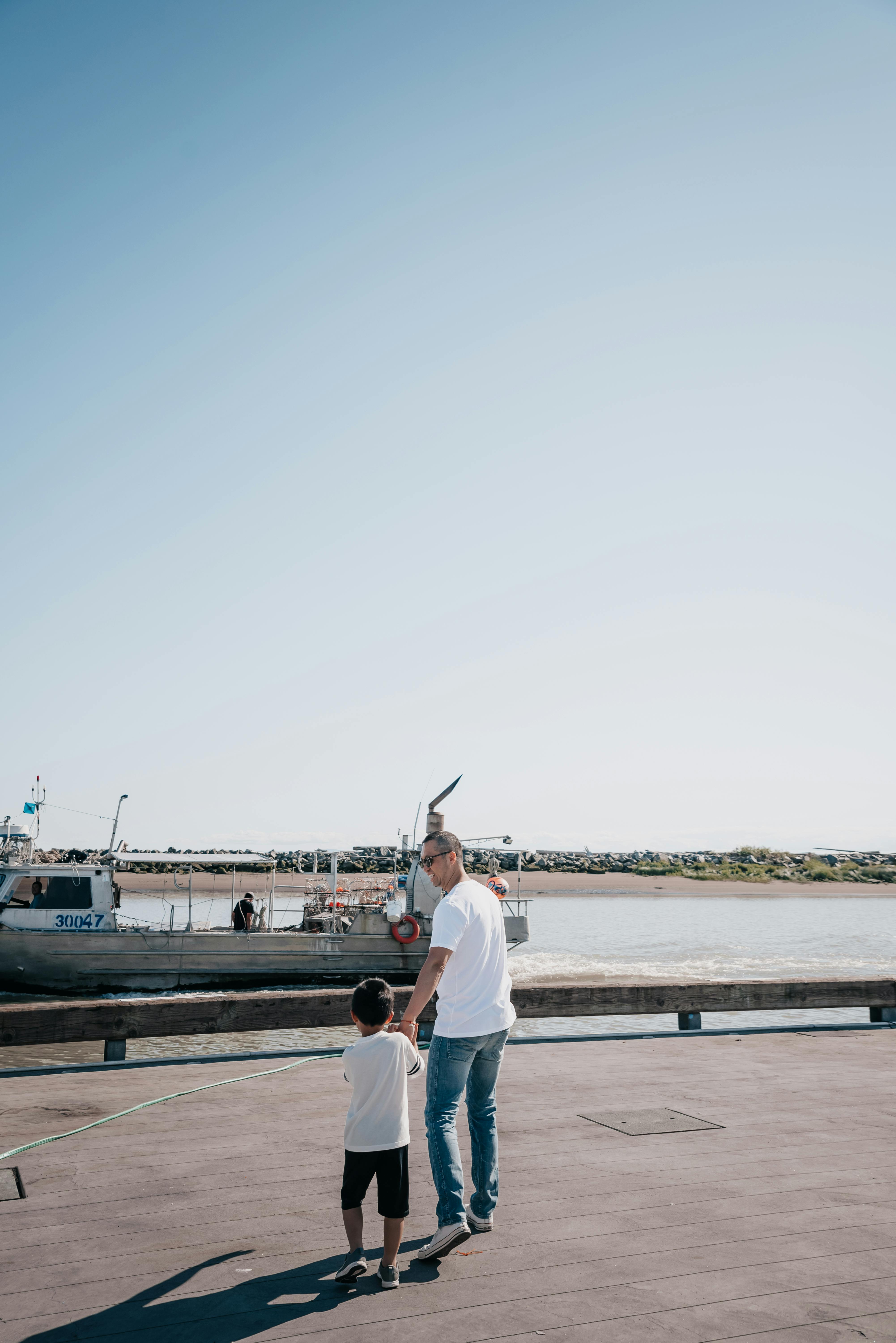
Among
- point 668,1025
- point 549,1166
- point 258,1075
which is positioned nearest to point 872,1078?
point 549,1166

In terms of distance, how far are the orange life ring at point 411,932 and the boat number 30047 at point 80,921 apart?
6.96 metres

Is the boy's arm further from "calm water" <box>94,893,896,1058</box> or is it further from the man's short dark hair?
"calm water" <box>94,893,896,1058</box>

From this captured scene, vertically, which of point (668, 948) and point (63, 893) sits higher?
point (63, 893)

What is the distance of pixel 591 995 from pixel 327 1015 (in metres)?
2.45

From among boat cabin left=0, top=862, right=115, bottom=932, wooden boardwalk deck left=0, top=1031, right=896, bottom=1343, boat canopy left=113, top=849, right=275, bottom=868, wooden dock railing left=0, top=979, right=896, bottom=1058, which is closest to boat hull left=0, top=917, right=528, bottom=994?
boat cabin left=0, top=862, right=115, bottom=932

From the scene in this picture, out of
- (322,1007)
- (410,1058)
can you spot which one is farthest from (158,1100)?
(410,1058)

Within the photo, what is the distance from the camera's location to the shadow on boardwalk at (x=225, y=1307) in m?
3.21

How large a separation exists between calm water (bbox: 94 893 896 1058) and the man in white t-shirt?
6.28 metres

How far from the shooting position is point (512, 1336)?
3.19 meters

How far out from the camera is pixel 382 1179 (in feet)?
12.5

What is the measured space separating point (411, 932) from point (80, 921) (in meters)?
7.90

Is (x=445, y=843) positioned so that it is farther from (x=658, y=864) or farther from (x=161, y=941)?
(x=658, y=864)

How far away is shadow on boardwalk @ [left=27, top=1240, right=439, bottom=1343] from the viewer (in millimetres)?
3205

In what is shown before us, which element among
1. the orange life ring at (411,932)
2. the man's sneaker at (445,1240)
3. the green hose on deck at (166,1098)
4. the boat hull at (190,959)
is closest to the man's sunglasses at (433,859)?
the man's sneaker at (445,1240)
